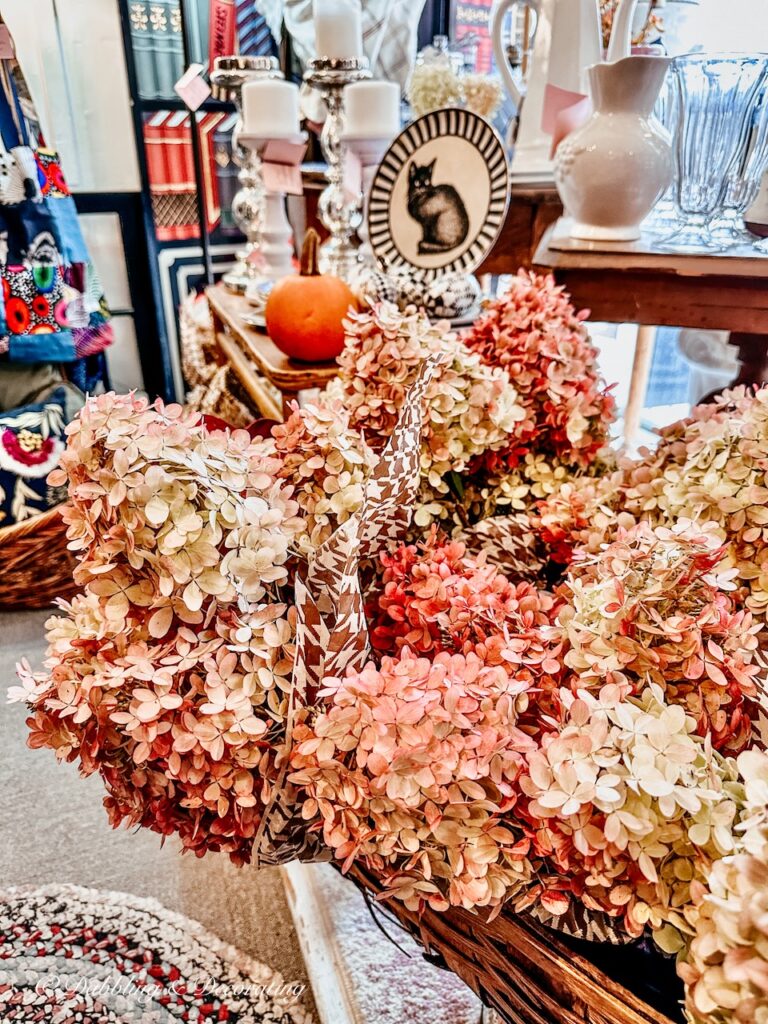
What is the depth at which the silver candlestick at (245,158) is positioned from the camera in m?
1.62

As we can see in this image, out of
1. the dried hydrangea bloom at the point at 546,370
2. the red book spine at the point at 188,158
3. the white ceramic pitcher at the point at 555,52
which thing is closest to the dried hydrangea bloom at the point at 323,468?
the dried hydrangea bloom at the point at 546,370

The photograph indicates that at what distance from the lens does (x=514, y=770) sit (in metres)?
0.36

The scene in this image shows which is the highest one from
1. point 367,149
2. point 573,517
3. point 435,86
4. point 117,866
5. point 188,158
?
point 435,86

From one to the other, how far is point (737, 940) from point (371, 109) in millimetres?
1289

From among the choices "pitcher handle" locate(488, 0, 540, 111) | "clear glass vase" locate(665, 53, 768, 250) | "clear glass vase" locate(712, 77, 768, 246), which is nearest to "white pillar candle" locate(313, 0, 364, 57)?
"pitcher handle" locate(488, 0, 540, 111)

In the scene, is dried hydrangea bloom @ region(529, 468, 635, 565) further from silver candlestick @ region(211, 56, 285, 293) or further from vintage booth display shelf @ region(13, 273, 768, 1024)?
silver candlestick @ region(211, 56, 285, 293)

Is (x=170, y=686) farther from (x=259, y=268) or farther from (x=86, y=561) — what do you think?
(x=259, y=268)

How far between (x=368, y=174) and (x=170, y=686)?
1.28m

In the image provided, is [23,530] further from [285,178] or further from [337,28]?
[337,28]

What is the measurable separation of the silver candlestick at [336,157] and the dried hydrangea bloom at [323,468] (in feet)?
3.41

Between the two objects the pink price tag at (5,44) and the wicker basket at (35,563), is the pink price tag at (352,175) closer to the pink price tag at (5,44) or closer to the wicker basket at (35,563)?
the pink price tag at (5,44)

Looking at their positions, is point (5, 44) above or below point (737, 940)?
above

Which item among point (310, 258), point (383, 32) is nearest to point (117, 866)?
point (310, 258)

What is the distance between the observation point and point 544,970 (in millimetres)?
387
